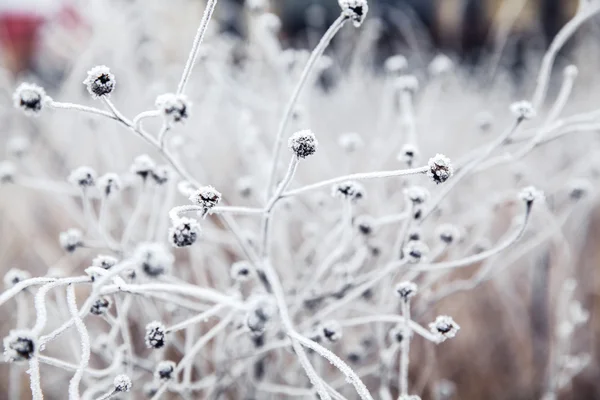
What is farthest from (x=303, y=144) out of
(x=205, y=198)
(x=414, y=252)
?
(x=414, y=252)

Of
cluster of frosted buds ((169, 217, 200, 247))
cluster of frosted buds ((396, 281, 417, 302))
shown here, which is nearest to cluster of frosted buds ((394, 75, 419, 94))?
cluster of frosted buds ((396, 281, 417, 302))

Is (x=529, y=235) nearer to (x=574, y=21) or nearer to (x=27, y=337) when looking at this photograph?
(x=574, y=21)

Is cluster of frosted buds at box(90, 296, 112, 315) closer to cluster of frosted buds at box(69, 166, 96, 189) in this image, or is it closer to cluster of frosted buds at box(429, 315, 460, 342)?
cluster of frosted buds at box(69, 166, 96, 189)

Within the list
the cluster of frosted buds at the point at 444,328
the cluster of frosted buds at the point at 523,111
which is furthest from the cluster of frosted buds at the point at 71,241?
the cluster of frosted buds at the point at 523,111

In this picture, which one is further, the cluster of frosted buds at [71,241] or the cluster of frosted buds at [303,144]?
the cluster of frosted buds at [71,241]

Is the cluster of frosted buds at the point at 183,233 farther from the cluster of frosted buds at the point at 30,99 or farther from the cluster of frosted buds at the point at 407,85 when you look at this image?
the cluster of frosted buds at the point at 407,85

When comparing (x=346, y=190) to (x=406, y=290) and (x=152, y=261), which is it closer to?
(x=406, y=290)

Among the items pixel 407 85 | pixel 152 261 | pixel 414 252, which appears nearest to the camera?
pixel 152 261
